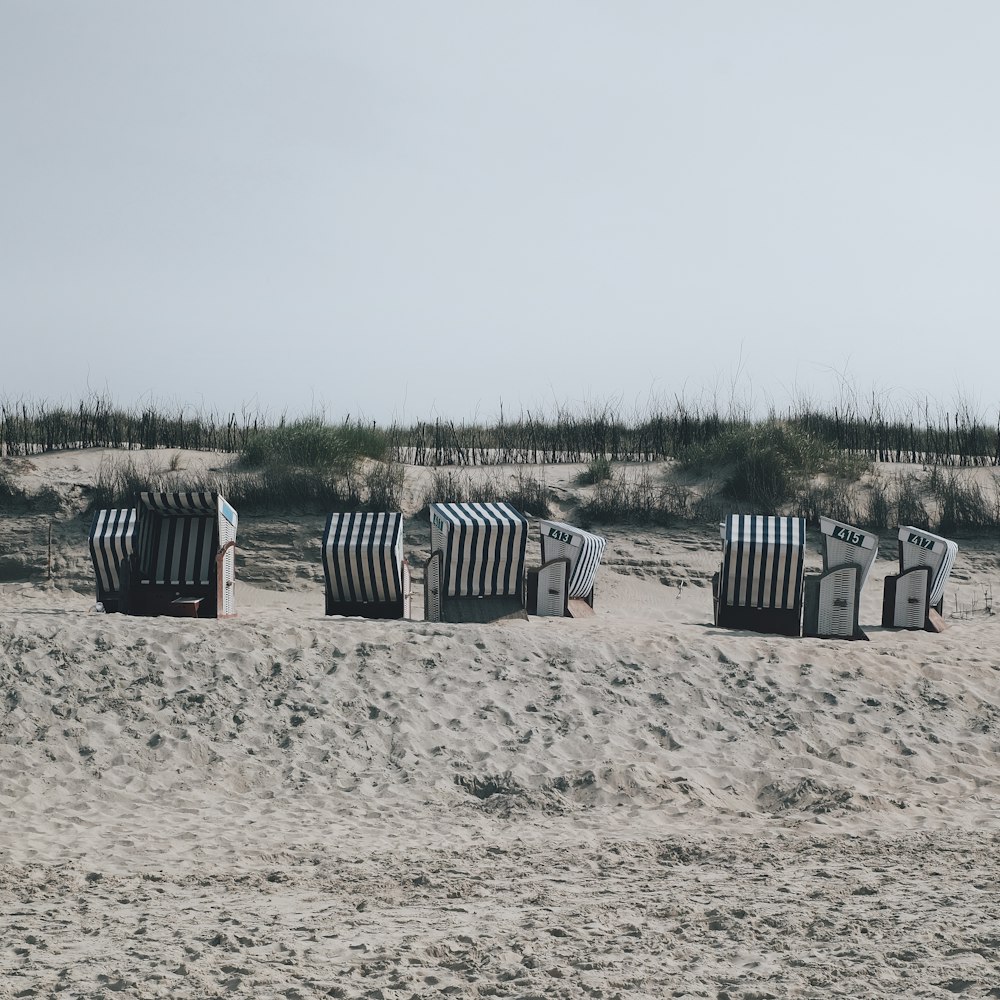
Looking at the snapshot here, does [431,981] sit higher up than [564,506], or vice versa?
[564,506]

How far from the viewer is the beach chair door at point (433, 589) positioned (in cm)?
1215

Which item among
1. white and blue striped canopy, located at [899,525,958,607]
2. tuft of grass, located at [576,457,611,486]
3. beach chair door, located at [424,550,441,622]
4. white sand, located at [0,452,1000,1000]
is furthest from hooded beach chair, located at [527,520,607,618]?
tuft of grass, located at [576,457,611,486]

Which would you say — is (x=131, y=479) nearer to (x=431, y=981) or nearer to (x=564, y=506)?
(x=564, y=506)

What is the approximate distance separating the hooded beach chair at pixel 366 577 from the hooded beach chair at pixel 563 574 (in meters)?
1.58

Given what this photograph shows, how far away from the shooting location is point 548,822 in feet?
23.9

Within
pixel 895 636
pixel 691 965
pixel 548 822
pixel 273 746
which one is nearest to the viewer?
pixel 691 965

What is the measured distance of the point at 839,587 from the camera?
12.2 meters

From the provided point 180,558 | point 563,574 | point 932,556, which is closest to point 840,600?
point 932,556

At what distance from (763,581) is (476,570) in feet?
10.2

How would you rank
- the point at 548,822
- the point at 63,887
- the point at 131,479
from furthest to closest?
the point at 131,479
the point at 548,822
the point at 63,887

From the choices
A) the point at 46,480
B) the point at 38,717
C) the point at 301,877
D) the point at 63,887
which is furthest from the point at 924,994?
the point at 46,480

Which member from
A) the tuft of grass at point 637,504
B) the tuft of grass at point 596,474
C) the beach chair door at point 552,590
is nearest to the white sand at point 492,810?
the beach chair door at point 552,590

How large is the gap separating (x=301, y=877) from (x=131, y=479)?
46.9 ft

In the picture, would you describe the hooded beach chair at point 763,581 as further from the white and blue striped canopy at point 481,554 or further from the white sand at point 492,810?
the white and blue striped canopy at point 481,554
